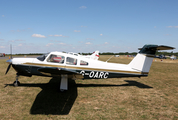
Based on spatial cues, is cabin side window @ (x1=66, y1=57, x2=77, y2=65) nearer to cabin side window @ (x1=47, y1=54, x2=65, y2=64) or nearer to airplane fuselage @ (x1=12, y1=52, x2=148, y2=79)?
airplane fuselage @ (x1=12, y1=52, x2=148, y2=79)

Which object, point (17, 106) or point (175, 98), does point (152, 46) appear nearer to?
point (175, 98)

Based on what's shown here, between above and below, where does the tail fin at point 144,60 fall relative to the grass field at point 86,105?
above

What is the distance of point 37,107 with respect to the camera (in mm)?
4742

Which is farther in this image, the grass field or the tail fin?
the tail fin

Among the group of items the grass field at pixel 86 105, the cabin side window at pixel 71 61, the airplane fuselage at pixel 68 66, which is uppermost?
the cabin side window at pixel 71 61

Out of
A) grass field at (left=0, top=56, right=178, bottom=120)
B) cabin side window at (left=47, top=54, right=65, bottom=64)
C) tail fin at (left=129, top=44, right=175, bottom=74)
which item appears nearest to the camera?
grass field at (left=0, top=56, right=178, bottom=120)

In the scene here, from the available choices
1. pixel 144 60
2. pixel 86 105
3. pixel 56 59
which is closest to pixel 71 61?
pixel 56 59

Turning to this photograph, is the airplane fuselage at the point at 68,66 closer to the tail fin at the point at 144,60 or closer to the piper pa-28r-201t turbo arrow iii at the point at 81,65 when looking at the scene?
the piper pa-28r-201t turbo arrow iii at the point at 81,65

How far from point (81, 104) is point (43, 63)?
3.32m

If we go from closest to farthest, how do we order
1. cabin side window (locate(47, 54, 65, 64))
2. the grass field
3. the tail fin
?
the grass field, cabin side window (locate(47, 54, 65, 64)), the tail fin

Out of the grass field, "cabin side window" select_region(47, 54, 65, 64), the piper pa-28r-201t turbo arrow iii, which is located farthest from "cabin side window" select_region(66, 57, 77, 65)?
the grass field

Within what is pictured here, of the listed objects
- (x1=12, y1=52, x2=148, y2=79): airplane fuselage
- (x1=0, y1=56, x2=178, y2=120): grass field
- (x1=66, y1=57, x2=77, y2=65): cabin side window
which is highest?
(x1=66, y1=57, x2=77, y2=65): cabin side window

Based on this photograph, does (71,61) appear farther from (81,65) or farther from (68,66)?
(81,65)

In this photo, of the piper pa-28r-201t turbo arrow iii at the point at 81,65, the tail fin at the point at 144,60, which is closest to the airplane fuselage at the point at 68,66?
the piper pa-28r-201t turbo arrow iii at the point at 81,65
